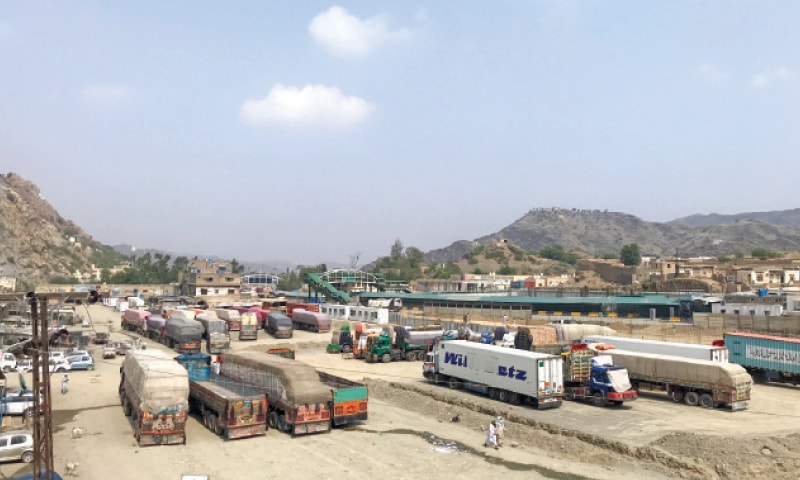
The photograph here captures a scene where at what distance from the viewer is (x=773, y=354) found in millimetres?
37594

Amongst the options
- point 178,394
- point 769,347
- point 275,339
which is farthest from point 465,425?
point 275,339

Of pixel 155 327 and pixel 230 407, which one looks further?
pixel 155 327

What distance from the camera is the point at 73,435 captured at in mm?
25484

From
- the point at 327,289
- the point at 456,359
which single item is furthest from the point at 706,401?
the point at 327,289

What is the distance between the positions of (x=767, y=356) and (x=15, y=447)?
41.2 m

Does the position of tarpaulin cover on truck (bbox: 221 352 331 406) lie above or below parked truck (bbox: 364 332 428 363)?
above

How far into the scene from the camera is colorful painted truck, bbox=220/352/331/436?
25.1 m

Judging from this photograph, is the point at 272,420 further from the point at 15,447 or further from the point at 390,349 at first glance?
the point at 390,349

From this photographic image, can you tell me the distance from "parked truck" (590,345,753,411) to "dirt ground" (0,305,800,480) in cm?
74

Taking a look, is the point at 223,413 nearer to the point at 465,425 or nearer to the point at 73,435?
the point at 73,435

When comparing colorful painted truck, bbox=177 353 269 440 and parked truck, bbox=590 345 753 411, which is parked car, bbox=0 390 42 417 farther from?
parked truck, bbox=590 345 753 411

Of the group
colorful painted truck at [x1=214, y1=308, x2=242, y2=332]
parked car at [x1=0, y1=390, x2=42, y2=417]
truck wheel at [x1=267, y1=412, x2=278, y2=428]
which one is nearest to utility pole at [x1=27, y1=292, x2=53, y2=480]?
truck wheel at [x1=267, y1=412, x2=278, y2=428]

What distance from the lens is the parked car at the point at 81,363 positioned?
144 feet

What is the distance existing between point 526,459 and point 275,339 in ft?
146
